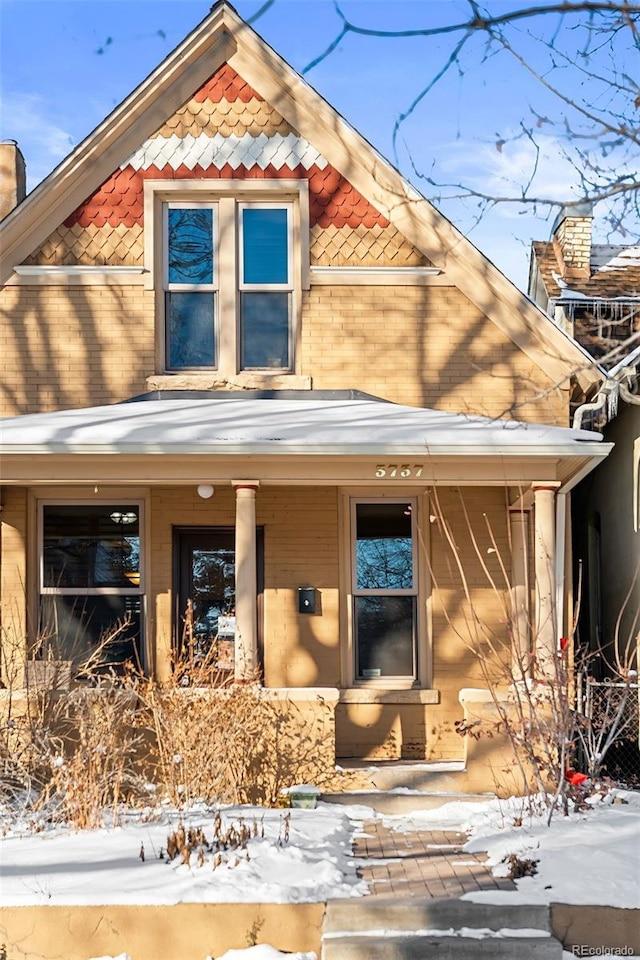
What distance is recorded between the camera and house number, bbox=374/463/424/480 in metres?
10.4

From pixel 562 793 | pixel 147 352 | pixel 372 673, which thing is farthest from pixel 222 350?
pixel 562 793

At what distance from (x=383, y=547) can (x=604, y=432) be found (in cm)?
355

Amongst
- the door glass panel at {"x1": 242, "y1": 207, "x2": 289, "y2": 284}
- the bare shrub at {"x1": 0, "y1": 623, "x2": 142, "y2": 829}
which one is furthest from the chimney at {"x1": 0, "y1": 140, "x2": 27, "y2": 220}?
the bare shrub at {"x1": 0, "y1": 623, "x2": 142, "y2": 829}

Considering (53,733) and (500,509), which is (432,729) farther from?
(53,733)

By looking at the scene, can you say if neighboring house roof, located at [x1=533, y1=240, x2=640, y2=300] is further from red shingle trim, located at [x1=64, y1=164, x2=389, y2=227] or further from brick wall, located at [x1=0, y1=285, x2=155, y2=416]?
brick wall, located at [x1=0, y1=285, x2=155, y2=416]

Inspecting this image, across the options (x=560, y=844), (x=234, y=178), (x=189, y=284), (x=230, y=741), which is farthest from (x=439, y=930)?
(x=234, y=178)

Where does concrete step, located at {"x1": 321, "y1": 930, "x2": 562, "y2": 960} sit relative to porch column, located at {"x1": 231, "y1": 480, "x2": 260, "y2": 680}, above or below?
below

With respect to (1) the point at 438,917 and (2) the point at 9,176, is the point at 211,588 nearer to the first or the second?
(2) the point at 9,176

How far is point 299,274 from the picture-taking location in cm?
1215

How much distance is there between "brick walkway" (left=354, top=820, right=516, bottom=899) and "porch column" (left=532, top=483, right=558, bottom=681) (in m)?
1.99

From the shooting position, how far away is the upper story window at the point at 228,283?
40.1 feet

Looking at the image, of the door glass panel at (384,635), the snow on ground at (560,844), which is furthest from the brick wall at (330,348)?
the snow on ground at (560,844)

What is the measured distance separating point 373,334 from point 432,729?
390 centimetres

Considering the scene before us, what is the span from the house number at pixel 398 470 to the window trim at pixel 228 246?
213 centimetres
